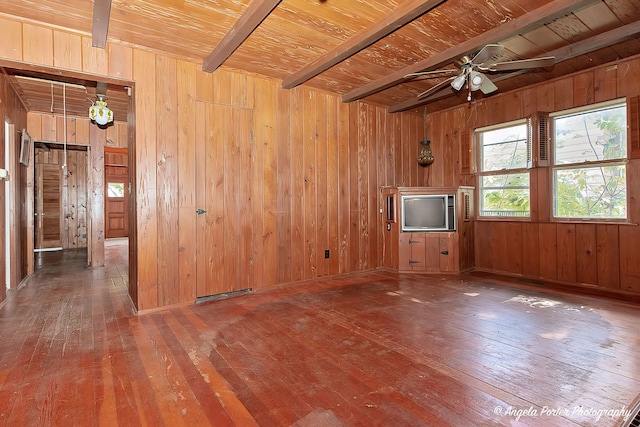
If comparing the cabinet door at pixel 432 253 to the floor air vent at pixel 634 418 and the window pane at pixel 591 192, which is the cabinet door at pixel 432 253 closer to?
the window pane at pixel 591 192

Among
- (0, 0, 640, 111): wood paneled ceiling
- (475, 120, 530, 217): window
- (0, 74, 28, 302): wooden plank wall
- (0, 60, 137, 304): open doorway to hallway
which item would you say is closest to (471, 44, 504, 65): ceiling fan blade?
(0, 0, 640, 111): wood paneled ceiling

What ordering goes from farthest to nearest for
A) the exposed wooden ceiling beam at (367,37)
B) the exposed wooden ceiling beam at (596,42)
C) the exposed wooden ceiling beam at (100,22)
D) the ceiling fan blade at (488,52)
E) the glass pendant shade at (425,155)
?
the glass pendant shade at (425,155), the exposed wooden ceiling beam at (596,42), the ceiling fan blade at (488,52), the exposed wooden ceiling beam at (367,37), the exposed wooden ceiling beam at (100,22)

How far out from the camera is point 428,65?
3.65 meters

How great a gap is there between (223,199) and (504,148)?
14.0 feet

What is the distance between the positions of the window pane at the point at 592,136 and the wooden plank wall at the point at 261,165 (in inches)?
84.5

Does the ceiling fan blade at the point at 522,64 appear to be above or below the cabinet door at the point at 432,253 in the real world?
above

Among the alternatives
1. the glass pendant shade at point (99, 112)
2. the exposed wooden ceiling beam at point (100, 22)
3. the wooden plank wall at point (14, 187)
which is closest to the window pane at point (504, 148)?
the exposed wooden ceiling beam at point (100, 22)

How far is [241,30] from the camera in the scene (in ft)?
9.04

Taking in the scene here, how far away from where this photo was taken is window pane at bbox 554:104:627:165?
12.8 ft

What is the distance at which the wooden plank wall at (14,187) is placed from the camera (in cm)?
365

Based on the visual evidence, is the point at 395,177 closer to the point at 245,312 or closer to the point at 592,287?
the point at 592,287

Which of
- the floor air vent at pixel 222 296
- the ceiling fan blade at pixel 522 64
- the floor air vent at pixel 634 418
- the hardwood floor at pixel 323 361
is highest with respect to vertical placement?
the ceiling fan blade at pixel 522 64

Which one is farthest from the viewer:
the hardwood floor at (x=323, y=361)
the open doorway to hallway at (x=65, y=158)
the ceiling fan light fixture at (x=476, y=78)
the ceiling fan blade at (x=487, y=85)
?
the open doorway to hallway at (x=65, y=158)

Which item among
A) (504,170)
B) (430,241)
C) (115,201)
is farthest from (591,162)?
(115,201)
